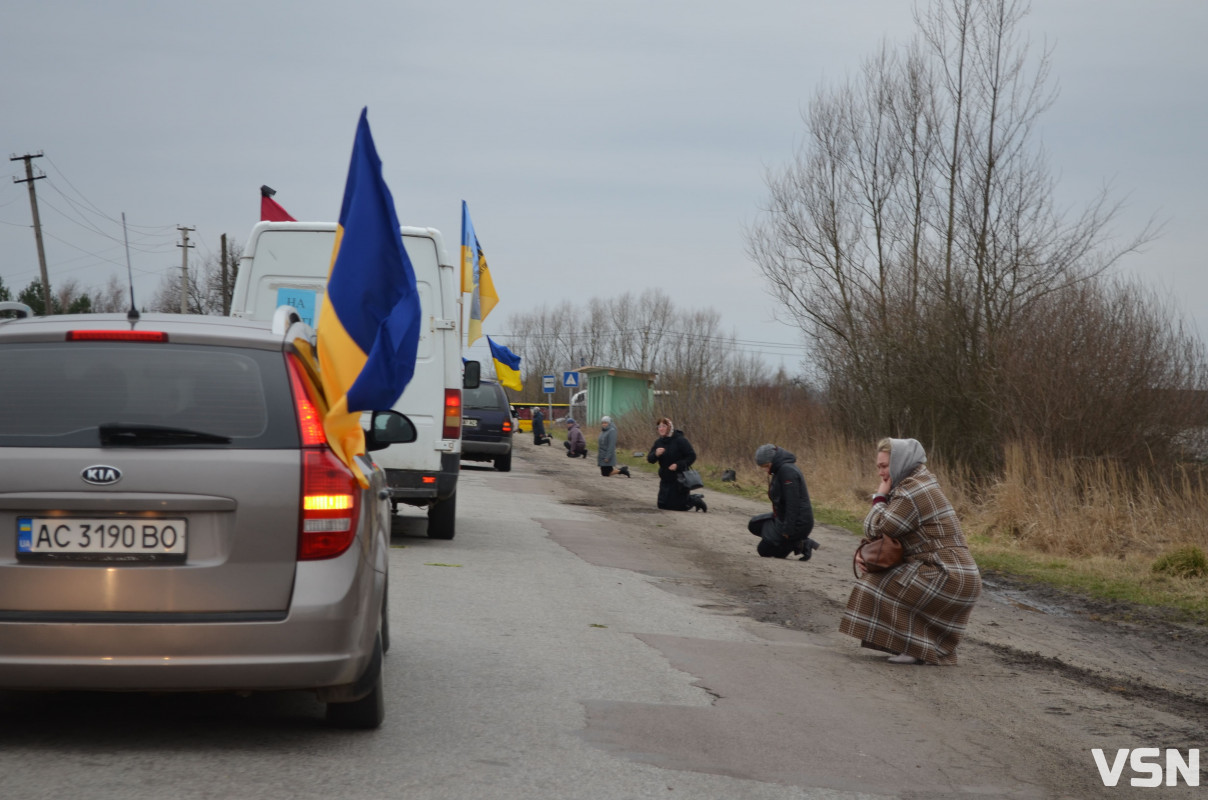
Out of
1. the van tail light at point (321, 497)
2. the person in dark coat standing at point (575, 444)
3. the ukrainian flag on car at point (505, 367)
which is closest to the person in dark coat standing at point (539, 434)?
the person in dark coat standing at point (575, 444)

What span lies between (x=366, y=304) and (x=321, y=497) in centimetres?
97

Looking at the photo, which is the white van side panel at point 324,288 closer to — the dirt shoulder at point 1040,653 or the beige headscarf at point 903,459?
the dirt shoulder at point 1040,653

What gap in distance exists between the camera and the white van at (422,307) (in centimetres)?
1152

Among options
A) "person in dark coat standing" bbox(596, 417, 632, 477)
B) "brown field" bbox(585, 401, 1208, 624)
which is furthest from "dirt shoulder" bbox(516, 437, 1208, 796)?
"person in dark coat standing" bbox(596, 417, 632, 477)

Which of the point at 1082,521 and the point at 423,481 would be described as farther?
the point at 1082,521

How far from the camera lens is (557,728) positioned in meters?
5.33

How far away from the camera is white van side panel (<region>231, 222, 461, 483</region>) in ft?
37.8

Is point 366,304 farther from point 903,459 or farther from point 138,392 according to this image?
point 903,459

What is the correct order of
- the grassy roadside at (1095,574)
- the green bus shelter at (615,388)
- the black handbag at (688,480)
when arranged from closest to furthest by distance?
the grassy roadside at (1095,574)
the black handbag at (688,480)
the green bus shelter at (615,388)

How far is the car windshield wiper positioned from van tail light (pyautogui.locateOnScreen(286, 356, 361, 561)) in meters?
0.30

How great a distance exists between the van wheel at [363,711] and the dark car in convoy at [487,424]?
2260 centimetres

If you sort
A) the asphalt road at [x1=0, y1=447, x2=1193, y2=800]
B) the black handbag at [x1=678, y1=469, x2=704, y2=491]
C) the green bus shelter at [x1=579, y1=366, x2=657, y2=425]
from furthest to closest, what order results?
the green bus shelter at [x1=579, y1=366, x2=657, y2=425]
the black handbag at [x1=678, y1=469, x2=704, y2=491]
the asphalt road at [x1=0, y1=447, x2=1193, y2=800]

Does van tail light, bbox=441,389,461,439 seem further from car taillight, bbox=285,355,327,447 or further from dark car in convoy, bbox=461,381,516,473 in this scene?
dark car in convoy, bbox=461,381,516,473

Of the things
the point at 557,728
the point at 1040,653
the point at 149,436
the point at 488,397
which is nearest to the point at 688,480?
the point at 488,397
